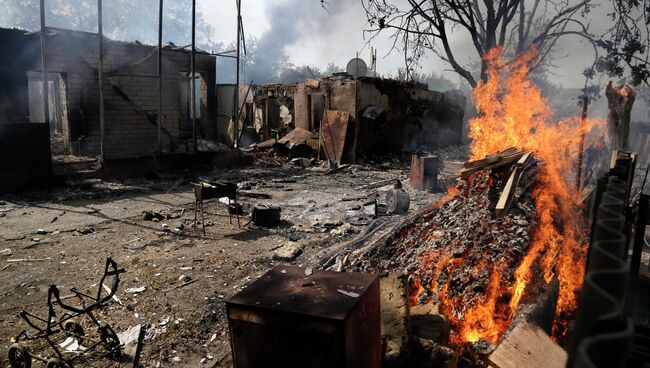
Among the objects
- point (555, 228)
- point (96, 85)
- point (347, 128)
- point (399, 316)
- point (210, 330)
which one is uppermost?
point (96, 85)

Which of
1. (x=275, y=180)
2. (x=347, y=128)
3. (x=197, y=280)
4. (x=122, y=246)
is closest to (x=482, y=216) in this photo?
(x=197, y=280)

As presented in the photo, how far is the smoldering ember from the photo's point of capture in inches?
105

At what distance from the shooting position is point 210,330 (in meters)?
4.83

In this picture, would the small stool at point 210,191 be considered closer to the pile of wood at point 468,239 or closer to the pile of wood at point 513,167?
the pile of wood at point 468,239

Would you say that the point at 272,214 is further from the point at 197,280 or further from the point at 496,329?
the point at 496,329

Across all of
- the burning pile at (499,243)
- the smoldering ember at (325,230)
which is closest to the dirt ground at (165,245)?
the smoldering ember at (325,230)

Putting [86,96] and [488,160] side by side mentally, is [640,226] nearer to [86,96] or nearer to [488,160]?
[488,160]

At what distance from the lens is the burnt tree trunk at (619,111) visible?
760 cm

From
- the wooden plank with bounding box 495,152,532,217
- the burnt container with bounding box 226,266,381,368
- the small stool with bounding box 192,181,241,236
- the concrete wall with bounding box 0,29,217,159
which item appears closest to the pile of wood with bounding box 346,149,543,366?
the wooden plank with bounding box 495,152,532,217

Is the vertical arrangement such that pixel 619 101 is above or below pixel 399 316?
above

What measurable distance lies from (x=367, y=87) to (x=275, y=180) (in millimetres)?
5790

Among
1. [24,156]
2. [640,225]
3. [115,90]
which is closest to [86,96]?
[115,90]

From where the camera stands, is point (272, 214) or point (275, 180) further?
point (275, 180)

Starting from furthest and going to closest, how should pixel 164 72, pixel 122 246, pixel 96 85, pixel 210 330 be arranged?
pixel 164 72 → pixel 96 85 → pixel 122 246 → pixel 210 330
